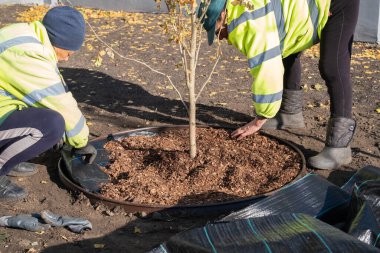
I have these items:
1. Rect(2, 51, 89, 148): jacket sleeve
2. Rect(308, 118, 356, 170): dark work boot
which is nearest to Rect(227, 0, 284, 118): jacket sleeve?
Rect(308, 118, 356, 170): dark work boot

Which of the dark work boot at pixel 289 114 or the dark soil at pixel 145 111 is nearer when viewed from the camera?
the dark soil at pixel 145 111

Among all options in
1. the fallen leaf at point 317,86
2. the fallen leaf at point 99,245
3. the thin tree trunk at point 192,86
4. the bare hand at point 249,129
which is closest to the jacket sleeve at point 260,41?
the thin tree trunk at point 192,86

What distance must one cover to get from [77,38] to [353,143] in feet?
7.71

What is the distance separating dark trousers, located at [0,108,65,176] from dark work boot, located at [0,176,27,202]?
0.23 feet

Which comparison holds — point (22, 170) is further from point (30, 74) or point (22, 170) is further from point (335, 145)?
point (335, 145)

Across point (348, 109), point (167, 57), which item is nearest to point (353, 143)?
point (348, 109)

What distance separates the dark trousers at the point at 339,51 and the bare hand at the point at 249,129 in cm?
Result: 56

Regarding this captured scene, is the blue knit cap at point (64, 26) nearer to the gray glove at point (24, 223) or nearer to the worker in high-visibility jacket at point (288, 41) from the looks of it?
the worker in high-visibility jacket at point (288, 41)

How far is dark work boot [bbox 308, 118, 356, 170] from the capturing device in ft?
13.8

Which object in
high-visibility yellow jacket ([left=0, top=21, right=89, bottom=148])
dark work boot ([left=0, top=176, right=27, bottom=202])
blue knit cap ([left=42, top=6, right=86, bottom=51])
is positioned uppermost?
blue knit cap ([left=42, top=6, right=86, bottom=51])

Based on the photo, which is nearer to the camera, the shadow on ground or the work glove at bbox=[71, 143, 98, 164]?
the work glove at bbox=[71, 143, 98, 164]

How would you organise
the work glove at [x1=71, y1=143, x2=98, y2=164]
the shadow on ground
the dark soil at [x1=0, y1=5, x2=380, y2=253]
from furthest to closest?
the shadow on ground, the work glove at [x1=71, y1=143, x2=98, y2=164], the dark soil at [x1=0, y1=5, x2=380, y2=253]

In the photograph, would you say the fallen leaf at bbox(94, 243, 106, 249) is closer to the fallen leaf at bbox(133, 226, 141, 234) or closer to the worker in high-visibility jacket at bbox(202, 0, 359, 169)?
Result: the fallen leaf at bbox(133, 226, 141, 234)

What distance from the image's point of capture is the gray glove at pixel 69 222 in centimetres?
343
